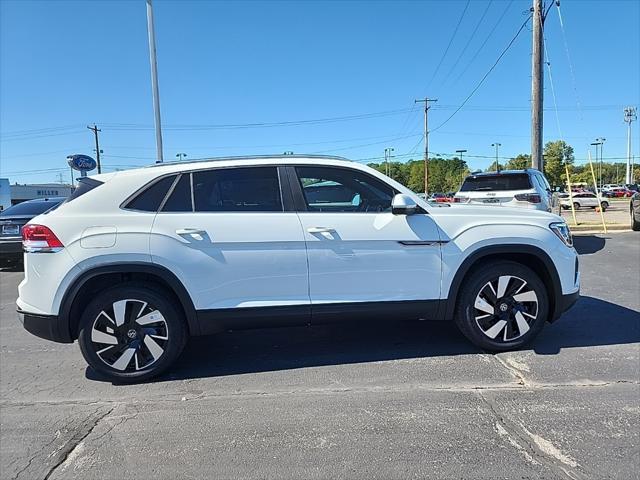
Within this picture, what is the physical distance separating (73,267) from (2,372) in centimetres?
155

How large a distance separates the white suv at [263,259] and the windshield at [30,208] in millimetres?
6619

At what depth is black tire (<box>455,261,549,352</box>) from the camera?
156 inches

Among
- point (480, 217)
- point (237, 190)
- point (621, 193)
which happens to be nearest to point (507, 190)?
point (480, 217)

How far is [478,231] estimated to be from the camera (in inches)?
153

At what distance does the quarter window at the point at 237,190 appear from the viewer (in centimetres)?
374

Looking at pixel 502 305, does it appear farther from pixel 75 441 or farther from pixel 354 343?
pixel 75 441

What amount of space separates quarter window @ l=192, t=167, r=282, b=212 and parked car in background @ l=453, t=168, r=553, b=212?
5644 mm

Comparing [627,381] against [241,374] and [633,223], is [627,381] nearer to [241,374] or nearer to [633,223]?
[241,374]

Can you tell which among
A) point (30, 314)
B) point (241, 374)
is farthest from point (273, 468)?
point (30, 314)

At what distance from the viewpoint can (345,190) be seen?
400 centimetres

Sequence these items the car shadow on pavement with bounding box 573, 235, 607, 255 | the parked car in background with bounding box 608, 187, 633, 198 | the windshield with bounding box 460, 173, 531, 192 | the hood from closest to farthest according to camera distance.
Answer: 1. the hood
2. the windshield with bounding box 460, 173, 531, 192
3. the car shadow on pavement with bounding box 573, 235, 607, 255
4. the parked car in background with bounding box 608, 187, 633, 198

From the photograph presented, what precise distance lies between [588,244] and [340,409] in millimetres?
10146

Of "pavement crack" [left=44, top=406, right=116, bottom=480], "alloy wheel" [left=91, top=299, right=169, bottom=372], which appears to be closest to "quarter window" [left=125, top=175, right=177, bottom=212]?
"alloy wheel" [left=91, top=299, right=169, bottom=372]

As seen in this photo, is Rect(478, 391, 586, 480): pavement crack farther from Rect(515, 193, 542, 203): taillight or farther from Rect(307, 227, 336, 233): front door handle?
Rect(515, 193, 542, 203): taillight
